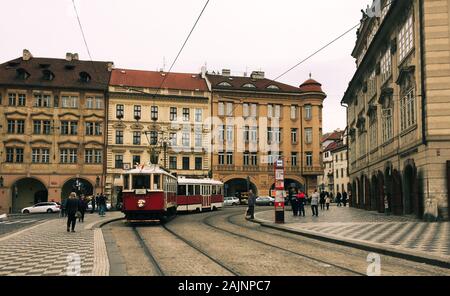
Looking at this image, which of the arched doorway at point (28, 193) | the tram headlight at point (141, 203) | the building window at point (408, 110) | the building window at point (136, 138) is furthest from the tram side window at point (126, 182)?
the building window at point (136, 138)

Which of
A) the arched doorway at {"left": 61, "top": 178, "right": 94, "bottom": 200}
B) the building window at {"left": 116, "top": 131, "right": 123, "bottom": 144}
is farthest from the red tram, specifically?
the building window at {"left": 116, "top": 131, "right": 123, "bottom": 144}

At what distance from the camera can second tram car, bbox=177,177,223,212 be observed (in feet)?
122

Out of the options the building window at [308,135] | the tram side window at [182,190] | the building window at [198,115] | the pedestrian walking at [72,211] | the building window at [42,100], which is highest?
the building window at [42,100]

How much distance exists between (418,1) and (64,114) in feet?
140

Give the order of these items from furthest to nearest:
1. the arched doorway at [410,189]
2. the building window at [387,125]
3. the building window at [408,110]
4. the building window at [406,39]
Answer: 1. the building window at [387,125]
2. the building window at [406,39]
3. the building window at [408,110]
4. the arched doorway at [410,189]

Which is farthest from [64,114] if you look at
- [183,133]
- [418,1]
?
[418,1]

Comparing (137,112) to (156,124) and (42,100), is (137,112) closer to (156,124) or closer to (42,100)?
(156,124)

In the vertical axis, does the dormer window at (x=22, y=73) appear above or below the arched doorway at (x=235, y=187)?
above

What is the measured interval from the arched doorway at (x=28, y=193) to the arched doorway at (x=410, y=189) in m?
41.9

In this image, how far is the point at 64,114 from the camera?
5706 centimetres

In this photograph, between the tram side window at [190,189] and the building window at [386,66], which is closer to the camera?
the building window at [386,66]

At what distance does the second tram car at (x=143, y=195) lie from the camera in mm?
24125

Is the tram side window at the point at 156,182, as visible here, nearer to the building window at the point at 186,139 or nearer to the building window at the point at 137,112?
the building window at the point at 137,112

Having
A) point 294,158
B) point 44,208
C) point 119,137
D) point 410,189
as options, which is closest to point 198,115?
point 119,137
